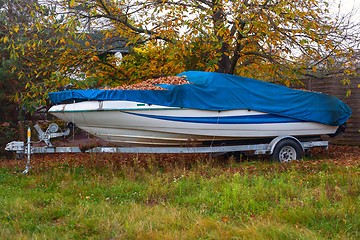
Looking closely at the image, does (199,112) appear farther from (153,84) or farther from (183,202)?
(183,202)

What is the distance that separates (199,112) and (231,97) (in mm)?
892

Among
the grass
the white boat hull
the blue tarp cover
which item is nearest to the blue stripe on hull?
the white boat hull

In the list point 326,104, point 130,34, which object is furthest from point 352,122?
point 130,34

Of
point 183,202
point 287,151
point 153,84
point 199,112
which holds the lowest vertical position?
point 183,202

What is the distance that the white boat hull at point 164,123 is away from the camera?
9039 millimetres

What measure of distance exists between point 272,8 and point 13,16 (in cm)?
699

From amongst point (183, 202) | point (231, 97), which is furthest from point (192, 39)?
point (183, 202)

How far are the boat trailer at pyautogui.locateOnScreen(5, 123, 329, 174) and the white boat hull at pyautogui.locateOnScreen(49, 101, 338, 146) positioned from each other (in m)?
0.26

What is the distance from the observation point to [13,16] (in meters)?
12.4

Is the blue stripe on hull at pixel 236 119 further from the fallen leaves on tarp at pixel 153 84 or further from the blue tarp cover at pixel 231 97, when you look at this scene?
the fallen leaves on tarp at pixel 153 84

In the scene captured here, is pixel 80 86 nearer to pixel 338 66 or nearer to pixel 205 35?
pixel 205 35

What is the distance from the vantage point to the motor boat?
9055 millimetres

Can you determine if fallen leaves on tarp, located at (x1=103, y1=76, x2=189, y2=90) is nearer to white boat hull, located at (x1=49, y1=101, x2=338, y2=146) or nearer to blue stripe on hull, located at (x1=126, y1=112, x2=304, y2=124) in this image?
white boat hull, located at (x1=49, y1=101, x2=338, y2=146)

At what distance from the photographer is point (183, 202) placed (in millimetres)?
6695
